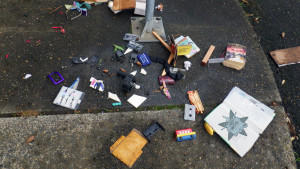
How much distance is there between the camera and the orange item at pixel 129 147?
251cm

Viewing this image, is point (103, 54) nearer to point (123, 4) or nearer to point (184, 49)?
point (123, 4)

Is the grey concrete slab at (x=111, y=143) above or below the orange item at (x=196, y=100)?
below

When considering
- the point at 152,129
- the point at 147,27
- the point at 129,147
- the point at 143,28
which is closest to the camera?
the point at 129,147

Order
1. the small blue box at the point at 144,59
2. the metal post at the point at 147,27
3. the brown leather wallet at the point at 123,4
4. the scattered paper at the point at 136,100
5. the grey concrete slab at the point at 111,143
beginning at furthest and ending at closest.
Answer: the brown leather wallet at the point at 123,4 → the metal post at the point at 147,27 → the small blue box at the point at 144,59 → the scattered paper at the point at 136,100 → the grey concrete slab at the point at 111,143

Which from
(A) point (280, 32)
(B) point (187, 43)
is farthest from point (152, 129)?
(A) point (280, 32)

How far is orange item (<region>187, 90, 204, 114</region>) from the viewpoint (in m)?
2.95

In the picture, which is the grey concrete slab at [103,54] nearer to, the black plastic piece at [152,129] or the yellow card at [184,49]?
the yellow card at [184,49]

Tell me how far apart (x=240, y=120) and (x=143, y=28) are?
7.35 ft

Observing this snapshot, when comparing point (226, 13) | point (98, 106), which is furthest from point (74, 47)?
point (226, 13)

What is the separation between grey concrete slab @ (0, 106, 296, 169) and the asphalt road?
51 cm

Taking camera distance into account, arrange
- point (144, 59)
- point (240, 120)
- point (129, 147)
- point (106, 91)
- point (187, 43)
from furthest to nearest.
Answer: point (187, 43) → point (144, 59) → point (106, 91) → point (240, 120) → point (129, 147)

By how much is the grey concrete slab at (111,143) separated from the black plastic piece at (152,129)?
0.06 meters

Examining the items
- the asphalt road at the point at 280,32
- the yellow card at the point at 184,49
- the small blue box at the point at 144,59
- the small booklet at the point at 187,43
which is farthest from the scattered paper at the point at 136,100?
the asphalt road at the point at 280,32

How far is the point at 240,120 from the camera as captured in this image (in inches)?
113
